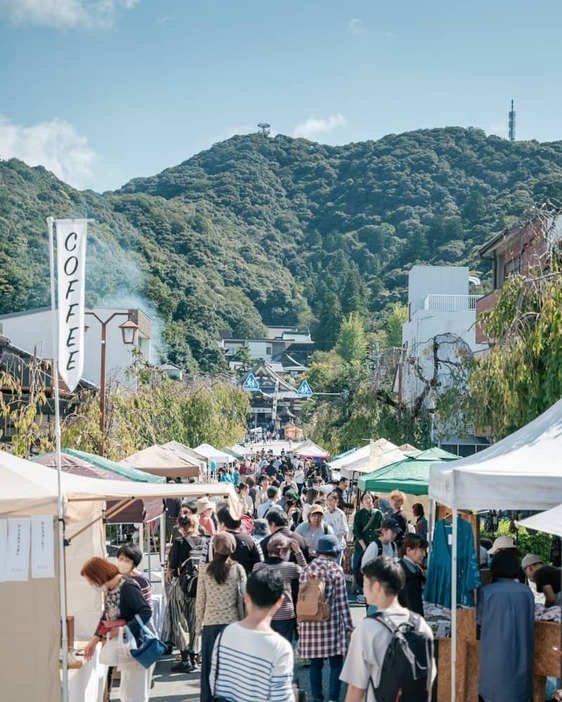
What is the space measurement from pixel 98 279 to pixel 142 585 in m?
92.9

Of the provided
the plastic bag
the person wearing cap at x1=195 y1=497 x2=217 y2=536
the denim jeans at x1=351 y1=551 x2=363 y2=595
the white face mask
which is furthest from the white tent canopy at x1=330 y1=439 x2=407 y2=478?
the plastic bag

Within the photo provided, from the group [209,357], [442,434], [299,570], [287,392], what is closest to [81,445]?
[442,434]

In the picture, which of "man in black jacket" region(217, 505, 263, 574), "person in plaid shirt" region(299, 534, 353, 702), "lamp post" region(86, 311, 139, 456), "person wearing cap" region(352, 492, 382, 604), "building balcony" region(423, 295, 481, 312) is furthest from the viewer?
"building balcony" region(423, 295, 481, 312)

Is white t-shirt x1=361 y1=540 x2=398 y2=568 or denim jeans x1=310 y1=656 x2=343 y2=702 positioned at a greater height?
white t-shirt x1=361 y1=540 x2=398 y2=568

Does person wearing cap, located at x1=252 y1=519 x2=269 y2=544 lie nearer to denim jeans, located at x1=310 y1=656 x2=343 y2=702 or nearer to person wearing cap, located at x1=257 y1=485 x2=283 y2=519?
person wearing cap, located at x1=257 y1=485 x2=283 y2=519

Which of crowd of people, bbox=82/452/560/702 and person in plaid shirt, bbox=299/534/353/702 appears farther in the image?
person in plaid shirt, bbox=299/534/353/702

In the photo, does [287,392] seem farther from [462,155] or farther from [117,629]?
[117,629]

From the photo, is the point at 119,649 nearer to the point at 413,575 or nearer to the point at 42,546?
the point at 42,546

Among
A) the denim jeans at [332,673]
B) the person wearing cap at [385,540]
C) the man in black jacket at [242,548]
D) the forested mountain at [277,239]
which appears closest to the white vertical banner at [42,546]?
the denim jeans at [332,673]

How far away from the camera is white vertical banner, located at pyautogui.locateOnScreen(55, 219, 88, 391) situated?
7.19 metres

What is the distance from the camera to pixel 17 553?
21.6 feet

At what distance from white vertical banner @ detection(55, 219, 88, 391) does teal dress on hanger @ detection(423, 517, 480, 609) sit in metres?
3.73

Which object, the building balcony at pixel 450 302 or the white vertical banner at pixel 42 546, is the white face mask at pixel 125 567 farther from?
the building balcony at pixel 450 302

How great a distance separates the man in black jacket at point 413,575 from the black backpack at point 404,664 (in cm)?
291
